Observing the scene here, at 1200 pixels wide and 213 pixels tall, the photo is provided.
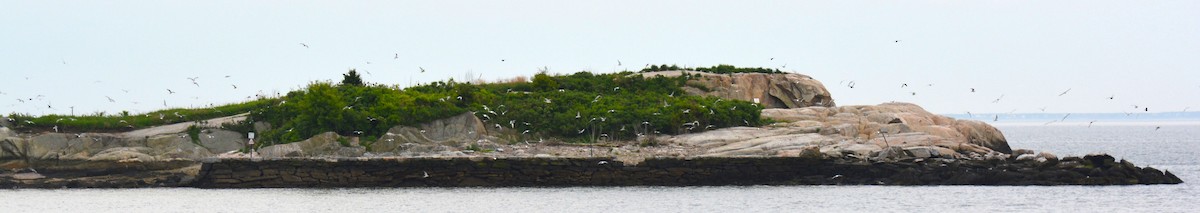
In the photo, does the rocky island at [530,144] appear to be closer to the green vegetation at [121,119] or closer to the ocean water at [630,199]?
the green vegetation at [121,119]

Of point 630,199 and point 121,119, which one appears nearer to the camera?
point 630,199

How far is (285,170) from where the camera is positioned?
175 ft

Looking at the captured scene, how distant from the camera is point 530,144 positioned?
5812 cm

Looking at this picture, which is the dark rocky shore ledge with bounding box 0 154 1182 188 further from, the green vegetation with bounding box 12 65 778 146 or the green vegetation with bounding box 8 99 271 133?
the green vegetation with bounding box 8 99 271 133

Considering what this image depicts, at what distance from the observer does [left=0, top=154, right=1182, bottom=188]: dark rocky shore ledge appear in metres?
52.6

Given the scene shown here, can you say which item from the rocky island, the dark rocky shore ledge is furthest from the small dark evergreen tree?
the dark rocky shore ledge

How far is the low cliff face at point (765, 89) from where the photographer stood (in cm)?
6856

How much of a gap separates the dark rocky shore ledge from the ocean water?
74cm

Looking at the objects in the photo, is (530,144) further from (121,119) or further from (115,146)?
(121,119)

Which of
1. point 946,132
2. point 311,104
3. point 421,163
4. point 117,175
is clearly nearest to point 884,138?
point 946,132

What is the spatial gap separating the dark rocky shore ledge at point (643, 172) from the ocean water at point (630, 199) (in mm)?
743

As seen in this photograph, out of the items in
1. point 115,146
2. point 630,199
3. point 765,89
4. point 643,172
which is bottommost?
point 630,199

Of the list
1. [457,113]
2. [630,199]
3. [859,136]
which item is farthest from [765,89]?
[630,199]

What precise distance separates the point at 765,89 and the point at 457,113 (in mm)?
14993
